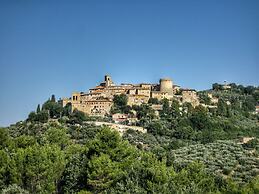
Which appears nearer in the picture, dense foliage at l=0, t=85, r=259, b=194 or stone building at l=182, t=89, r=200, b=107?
dense foliage at l=0, t=85, r=259, b=194

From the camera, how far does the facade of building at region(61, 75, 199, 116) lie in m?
64.2

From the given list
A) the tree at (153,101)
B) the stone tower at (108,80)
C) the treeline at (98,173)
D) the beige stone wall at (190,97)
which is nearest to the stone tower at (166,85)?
the beige stone wall at (190,97)

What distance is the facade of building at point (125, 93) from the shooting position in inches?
2527

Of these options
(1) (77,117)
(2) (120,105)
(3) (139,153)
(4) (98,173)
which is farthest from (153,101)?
(4) (98,173)

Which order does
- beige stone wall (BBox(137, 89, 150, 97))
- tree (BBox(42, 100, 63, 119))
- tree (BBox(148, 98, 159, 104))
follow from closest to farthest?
1. tree (BBox(42, 100, 63, 119))
2. tree (BBox(148, 98, 159, 104))
3. beige stone wall (BBox(137, 89, 150, 97))

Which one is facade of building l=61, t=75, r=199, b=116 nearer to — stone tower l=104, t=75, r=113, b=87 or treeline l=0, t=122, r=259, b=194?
stone tower l=104, t=75, r=113, b=87

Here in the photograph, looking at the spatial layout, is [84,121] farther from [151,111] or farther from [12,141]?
[12,141]

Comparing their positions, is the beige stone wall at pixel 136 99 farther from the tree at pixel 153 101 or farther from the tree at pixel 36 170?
the tree at pixel 36 170

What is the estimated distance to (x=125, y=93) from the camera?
69625 mm

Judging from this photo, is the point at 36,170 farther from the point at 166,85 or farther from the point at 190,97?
the point at 166,85

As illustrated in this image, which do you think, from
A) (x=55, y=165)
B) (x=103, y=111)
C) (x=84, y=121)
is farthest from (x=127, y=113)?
(x=55, y=165)

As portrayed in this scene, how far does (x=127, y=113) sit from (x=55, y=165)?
36.9 m

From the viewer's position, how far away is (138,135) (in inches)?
2108

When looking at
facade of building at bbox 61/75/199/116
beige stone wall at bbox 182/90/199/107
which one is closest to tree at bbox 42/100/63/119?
facade of building at bbox 61/75/199/116
